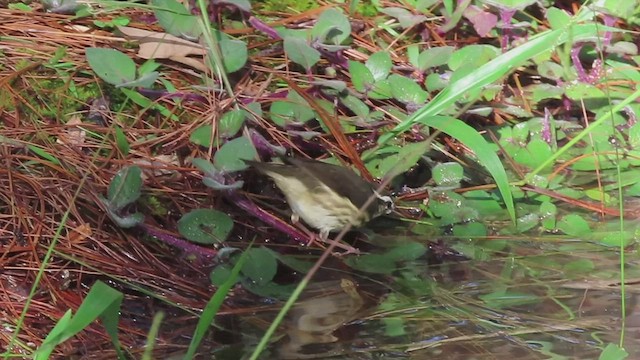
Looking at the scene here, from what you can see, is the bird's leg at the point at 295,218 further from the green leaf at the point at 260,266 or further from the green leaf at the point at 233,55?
the green leaf at the point at 233,55

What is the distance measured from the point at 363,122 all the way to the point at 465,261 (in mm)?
596

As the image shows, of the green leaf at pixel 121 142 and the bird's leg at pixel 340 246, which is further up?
the green leaf at pixel 121 142

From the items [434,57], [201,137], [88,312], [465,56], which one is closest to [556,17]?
[465,56]

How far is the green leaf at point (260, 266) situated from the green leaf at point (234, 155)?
270mm

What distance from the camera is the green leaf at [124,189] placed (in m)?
2.52

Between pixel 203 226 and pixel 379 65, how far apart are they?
93cm

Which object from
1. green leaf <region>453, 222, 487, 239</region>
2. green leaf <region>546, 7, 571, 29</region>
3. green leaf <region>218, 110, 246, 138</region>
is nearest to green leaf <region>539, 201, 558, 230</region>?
green leaf <region>453, 222, 487, 239</region>

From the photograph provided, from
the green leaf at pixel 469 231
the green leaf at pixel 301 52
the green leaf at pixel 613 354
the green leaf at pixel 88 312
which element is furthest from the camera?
the green leaf at pixel 301 52

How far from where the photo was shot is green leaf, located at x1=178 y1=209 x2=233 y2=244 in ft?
8.50

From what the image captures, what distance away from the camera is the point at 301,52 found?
299 centimetres

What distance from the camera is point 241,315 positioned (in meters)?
2.45

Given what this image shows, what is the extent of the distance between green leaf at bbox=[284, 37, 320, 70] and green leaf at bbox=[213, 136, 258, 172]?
456mm

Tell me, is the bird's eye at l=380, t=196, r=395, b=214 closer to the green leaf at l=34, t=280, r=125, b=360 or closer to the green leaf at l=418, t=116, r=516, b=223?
the green leaf at l=418, t=116, r=516, b=223

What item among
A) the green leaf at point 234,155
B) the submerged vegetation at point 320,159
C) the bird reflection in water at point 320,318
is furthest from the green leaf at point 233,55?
the bird reflection in water at point 320,318
